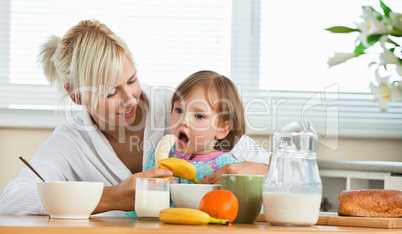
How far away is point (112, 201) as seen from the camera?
1394 mm

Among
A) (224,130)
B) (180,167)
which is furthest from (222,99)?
(180,167)

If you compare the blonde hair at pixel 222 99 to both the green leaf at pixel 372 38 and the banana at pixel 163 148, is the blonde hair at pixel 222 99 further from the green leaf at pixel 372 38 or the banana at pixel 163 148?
the green leaf at pixel 372 38

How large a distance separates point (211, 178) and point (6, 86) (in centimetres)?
203

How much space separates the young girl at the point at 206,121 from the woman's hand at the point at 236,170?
188 mm

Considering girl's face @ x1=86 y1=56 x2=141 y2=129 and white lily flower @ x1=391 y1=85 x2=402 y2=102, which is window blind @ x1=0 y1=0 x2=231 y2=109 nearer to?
girl's face @ x1=86 y1=56 x2=141 y2=129

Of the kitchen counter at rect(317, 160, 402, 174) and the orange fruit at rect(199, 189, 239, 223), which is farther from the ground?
the orange fruit at rect(199, 189, 239, 223)

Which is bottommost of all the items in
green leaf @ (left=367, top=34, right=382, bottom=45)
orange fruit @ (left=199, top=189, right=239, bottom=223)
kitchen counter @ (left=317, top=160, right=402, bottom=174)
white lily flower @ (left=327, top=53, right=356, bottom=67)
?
kitchen counter @ (left=317, top=160, right=402, bottom=174)

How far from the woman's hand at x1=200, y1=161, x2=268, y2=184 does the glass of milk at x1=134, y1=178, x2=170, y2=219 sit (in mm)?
309

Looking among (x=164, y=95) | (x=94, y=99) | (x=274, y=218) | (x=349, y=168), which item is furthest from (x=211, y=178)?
(x=349, y=168)

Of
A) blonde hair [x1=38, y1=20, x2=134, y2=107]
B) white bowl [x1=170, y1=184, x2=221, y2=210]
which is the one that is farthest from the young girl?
white bowl [x1=170, y1=184, x2=221, y2=210]

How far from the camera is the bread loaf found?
1212 millimetres

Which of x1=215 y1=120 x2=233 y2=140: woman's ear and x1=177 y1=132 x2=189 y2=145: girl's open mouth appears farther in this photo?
x1=215 y1=120 x2=233 y2=140: woman's ear

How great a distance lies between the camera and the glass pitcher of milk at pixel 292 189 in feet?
3.40

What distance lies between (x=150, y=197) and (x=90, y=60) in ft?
3.10
